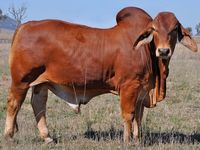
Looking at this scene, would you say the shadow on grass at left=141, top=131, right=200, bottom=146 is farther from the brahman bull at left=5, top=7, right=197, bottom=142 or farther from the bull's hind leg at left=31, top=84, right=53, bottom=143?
the bull's hind leg at left=31, top=84, right=53, bottom=143

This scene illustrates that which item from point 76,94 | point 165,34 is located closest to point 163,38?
point 165,34

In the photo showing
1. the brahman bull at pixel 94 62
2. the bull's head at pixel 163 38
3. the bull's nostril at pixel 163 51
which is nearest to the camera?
the bull's nostril at pixel 163 51

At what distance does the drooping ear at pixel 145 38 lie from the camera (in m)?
6.81

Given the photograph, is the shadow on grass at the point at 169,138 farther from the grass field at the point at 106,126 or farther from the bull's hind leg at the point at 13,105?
the bull's hind leg at the point at 13,105

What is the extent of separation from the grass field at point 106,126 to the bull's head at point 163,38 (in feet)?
2.76

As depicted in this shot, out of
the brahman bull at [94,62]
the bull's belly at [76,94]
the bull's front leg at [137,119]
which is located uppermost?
the brahman bull at [94,62]

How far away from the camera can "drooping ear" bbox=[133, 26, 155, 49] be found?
268 inches

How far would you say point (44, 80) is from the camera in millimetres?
7125

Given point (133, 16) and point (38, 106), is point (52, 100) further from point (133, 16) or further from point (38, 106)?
point (133, 16)

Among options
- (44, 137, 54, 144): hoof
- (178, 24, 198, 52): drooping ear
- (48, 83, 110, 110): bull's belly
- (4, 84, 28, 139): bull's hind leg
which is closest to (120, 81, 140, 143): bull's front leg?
(48, 83, 110, 110): bull's belly

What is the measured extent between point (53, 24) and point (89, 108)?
3.20 meters

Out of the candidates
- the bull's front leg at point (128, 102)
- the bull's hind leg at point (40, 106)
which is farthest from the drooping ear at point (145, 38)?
the bull's hind leg at point (40, 106)

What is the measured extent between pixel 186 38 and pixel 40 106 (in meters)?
2.41

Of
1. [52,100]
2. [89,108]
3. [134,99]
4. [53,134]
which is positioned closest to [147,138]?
[134,99]
